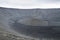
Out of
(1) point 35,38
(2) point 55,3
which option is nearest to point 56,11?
(2) point 55,3

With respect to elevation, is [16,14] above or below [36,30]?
above

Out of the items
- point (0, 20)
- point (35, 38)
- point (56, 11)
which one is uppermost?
point (56, 11)

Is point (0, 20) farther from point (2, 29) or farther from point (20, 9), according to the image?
point (20, 9)

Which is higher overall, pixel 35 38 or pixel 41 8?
pixel 41 8

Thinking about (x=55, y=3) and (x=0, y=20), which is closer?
(x=55, y=3)

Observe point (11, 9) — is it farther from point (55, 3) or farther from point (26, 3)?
point (55, 3)

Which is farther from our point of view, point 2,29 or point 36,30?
point 2,29

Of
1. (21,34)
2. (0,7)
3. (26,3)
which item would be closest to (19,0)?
(26,3)

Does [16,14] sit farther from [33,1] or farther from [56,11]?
[56,11]

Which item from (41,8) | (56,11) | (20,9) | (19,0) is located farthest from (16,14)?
(56,11)
